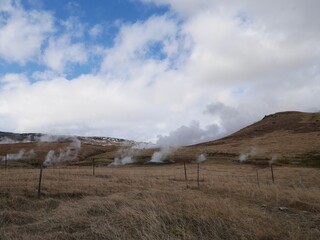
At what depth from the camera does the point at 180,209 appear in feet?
33.5

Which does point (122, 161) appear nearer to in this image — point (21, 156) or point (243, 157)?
point (21, 156)

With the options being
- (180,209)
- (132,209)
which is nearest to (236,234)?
(180,209)

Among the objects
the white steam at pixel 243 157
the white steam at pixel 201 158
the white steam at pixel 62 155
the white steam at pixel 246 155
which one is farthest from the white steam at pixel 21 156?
the white steam at pixel 246 155

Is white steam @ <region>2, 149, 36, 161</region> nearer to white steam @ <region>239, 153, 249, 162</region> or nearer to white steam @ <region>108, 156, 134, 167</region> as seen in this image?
white steam @ <region>108, 156, 134, 167</region>

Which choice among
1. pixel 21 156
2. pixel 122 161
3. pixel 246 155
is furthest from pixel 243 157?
pixel 21 156

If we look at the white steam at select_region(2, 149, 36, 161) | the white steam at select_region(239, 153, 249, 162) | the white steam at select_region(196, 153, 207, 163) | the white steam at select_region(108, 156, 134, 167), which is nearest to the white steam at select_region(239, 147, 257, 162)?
the white steam at select_region(239, 153, 249, 162)

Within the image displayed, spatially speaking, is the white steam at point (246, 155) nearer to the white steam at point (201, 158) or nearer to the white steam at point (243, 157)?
the white steam at point (243, 157)

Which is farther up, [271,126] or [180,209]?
[271,126]

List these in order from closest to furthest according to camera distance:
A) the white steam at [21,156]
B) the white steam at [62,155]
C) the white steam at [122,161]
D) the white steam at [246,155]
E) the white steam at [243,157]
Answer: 1. the white steam at [243,157]
2. the white steam at [246,155]
3. the white steam at [122,161]
4. the white steam at [21,156]
5. the white steam at [62,155]

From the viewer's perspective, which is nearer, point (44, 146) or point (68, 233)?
point (68, 233)

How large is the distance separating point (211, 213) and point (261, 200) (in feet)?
20.7

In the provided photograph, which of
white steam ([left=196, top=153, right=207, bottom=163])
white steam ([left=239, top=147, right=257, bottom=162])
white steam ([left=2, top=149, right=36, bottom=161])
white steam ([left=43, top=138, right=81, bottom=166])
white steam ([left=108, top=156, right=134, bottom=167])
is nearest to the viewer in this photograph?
white steam ([left=239, top=147, right=257, bottom=162])

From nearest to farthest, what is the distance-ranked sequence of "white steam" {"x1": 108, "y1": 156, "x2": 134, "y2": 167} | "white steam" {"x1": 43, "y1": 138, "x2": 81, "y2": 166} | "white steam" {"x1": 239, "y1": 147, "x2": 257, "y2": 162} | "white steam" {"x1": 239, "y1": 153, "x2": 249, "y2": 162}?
"white steam" {"x1": 239, "y1": 153, "x2": 249, "y2": 162} < "white steam" {"x1": 239, "y1": 147, "x2": 257, "y2": 162} < "white steam" {"x1": 108, "y1": 156, "x2": 134, "y2": 167} < "white steam" {"x1": 43, "y1": 138, "x2": 81, "y2": 166}

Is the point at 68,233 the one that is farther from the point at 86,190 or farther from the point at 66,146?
the point at 66,146
